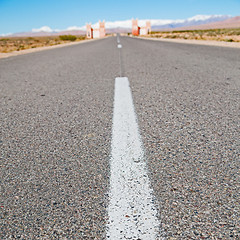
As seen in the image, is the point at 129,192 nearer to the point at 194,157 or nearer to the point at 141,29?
the point at 194,157

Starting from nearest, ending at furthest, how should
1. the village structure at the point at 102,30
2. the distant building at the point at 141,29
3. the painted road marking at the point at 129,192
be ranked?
the painted road marking at the point at 129,192, the village structure at the point at 102,30, the distant building at the point at 141,29

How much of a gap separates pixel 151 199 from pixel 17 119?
193cm

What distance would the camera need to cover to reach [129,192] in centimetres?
130

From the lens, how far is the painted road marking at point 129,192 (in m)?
1.06

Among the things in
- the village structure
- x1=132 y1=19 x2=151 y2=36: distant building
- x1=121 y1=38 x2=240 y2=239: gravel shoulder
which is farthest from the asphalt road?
x1=132 y1=19 x2=151 y2=36: distant building

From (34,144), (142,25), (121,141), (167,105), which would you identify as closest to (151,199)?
(121,141)

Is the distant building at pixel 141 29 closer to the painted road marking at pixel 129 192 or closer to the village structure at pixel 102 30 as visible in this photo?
the village structure at pixel 102 30

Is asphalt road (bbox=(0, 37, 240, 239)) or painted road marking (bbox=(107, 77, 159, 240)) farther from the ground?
painted road marking (bbox=(107, 77, 159, 240))

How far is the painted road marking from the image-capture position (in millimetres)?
1059

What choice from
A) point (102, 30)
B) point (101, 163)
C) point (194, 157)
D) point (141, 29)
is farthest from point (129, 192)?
point (141, 29)

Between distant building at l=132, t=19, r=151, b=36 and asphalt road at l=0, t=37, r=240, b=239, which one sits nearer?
asphalt road at l=0, t=37, r=240, b=239

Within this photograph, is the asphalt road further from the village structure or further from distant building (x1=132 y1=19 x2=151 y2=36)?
distant building (x1=132 y1=19 x2=151 y2=36)

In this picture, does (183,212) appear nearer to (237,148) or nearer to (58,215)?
(58,215)

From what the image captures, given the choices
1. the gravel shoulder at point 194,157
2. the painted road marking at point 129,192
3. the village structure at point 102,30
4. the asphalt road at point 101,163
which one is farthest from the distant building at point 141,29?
the painted road marking at point 129,192
